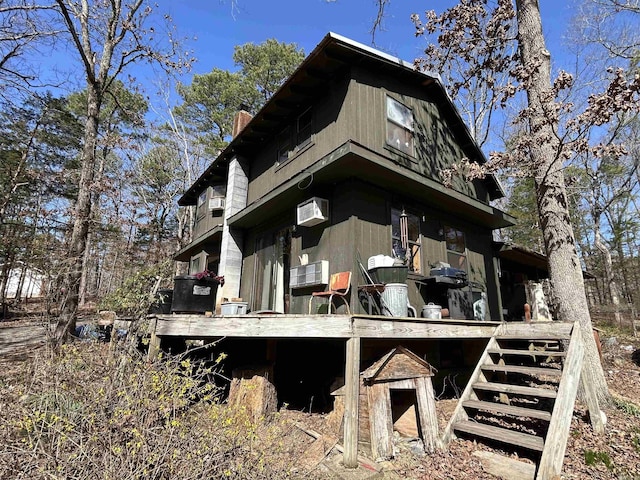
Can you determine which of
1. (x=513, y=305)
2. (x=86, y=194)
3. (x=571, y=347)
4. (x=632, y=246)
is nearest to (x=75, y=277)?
(x=86, y=194)

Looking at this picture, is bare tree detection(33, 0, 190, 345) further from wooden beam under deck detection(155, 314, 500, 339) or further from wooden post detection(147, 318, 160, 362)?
wooden beam under deck detection(155, 314, 500, 339)

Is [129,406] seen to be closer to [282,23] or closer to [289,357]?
[289,357]

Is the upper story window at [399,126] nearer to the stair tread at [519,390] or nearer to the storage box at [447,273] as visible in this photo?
the storage box at [447,273]

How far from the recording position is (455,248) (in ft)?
Answer: 26.2

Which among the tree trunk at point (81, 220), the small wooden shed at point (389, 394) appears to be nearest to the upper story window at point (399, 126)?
the small wooden shed at point (389, 394)

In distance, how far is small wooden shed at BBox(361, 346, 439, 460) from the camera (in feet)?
11.8

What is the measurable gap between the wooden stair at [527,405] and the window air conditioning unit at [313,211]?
340cm

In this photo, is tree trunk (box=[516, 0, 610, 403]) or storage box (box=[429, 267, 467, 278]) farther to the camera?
storage box (box=[429, 267, 467, 278])

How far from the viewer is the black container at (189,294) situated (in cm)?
628

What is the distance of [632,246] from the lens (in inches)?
870

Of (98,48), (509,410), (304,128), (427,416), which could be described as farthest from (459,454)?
(98,48)

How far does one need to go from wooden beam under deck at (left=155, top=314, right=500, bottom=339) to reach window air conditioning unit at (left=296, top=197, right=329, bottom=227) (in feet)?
7.84

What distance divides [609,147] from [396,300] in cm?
364

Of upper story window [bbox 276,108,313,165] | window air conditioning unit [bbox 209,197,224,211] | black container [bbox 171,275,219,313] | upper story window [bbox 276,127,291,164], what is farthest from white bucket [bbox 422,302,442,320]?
window air conditioning unit [bbox 209,197,224,211]
